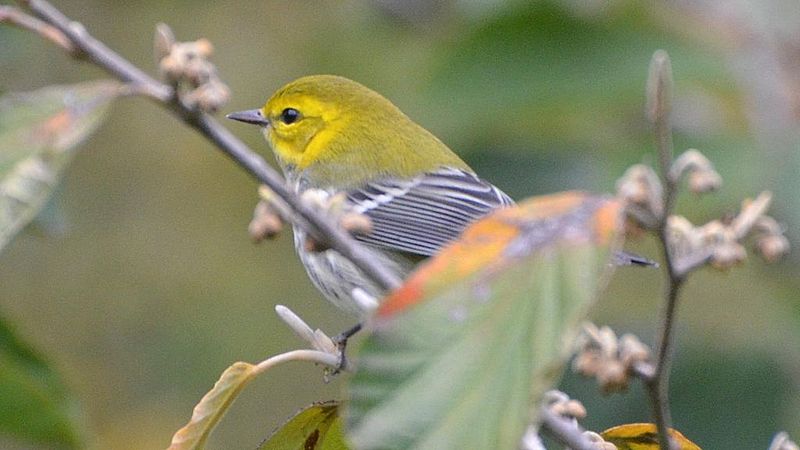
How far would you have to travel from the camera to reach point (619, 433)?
1.73 m

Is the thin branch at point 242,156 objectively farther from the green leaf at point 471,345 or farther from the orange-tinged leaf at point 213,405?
the orange-tinged leaf at point 213,405

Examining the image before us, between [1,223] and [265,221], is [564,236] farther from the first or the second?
[1,223]

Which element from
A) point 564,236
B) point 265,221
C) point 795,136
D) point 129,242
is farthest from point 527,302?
point 129,242

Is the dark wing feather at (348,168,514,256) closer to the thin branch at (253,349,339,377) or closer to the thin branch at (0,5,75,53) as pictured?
the thin branch at (253,349,339,377)

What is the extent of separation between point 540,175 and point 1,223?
270 centimetres

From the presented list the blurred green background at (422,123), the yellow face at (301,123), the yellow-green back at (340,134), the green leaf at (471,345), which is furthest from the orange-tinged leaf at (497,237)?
the yellow face at (301,123)

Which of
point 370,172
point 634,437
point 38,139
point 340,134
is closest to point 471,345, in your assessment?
point 38,139

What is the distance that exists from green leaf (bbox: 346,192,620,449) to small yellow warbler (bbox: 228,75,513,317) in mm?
1690

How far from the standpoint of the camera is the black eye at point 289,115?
356cm

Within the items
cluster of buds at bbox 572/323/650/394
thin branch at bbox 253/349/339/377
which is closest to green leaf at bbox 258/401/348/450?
thin branch at bbox 253/349/339/377

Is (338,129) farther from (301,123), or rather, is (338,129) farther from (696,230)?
(696,230)

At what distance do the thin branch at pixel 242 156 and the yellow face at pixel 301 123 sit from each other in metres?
2.20

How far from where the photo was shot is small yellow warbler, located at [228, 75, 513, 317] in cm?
295

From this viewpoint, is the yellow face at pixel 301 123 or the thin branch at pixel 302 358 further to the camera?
the yellow face at pixel 301 123
